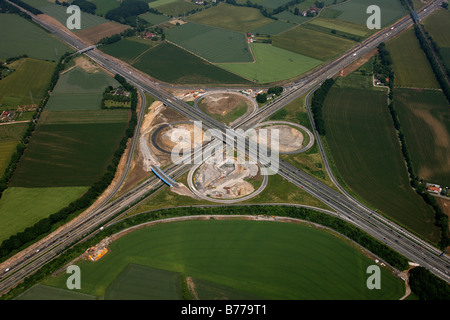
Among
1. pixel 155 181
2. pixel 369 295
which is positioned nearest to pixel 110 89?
pixel 155 181

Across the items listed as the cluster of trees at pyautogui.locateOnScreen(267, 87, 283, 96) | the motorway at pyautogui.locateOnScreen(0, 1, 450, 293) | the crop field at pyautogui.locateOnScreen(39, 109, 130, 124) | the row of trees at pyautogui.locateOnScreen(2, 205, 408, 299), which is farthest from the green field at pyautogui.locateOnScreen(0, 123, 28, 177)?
the cluster of trees at pyautogui.locateOnScreen(267, 87, 283, 96)

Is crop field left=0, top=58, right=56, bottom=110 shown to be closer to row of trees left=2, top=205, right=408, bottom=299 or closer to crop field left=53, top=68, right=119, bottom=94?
crop field left=53, top=68, right=119, bottom=94

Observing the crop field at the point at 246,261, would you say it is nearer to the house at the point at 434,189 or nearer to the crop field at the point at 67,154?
the crop field at the point at 67,154

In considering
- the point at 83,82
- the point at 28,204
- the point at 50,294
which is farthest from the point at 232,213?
the point at 83,82

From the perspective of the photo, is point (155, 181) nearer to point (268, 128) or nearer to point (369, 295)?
point (268, 128)

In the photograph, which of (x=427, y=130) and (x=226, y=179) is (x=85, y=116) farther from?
(x=427, y=130)
